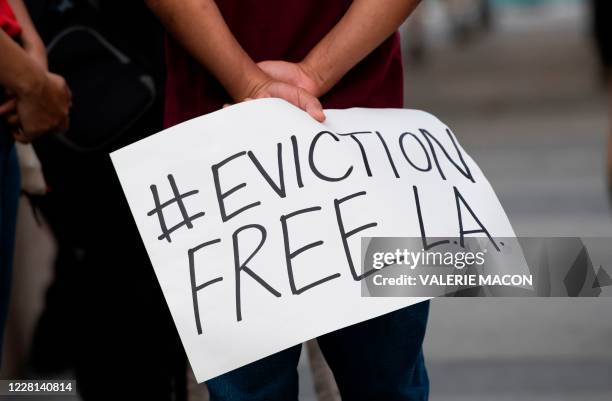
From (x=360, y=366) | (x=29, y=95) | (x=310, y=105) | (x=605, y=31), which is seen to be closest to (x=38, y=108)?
(x=29, y=95)

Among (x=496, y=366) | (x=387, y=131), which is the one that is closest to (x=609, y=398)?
(x=496, y=366)

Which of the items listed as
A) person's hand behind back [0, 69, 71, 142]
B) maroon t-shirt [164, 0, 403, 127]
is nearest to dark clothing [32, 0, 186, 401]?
person's hand behind back [0, 69, 71, 142]

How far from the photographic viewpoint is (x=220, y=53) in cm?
207

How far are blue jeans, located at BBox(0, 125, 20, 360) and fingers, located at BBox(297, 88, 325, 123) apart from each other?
639 mm

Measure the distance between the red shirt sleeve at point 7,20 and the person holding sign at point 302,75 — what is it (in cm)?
40

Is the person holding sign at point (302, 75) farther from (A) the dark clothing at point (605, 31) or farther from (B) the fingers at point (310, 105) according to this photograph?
(A) the dark clothing at point (605, 31)

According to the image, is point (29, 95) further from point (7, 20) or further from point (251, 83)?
point (251, 83)

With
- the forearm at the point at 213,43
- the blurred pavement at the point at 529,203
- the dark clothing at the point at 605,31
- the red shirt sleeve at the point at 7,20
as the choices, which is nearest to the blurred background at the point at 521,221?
the blurred pavement at the point at 529,203

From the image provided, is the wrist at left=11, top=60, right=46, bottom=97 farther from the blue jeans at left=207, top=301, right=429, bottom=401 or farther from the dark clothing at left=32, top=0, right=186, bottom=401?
the blue jeans at left=207, top=301, right=429, bottom=401

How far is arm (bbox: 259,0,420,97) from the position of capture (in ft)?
6.93

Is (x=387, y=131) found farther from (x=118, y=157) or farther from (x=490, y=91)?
(x=490, y=91)

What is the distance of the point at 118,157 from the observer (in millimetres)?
2070

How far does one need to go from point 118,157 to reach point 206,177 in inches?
6.1

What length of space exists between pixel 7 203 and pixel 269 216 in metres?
0.69
